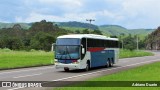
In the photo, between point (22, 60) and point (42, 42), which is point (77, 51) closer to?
point (22, 60)

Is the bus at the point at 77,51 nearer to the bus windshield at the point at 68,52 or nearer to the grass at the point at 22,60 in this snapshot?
the bus windshield at the point at 68,52

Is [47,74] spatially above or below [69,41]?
below

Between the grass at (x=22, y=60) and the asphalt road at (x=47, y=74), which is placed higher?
the asphalt road at (x=47, y=74)

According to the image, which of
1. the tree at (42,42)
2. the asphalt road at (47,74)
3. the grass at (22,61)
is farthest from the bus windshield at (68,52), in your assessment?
the tree at (42,42)

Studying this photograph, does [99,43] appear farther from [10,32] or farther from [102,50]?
[10,32]

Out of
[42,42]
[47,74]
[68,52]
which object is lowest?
[47,74]

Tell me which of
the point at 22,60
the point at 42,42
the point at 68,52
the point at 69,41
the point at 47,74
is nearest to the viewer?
the point at 47,74

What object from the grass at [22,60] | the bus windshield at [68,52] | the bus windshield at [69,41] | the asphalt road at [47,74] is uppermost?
the bus windshield at [69,41]

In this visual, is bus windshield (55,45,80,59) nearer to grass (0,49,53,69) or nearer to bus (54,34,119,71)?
bus (54,34,119,71)

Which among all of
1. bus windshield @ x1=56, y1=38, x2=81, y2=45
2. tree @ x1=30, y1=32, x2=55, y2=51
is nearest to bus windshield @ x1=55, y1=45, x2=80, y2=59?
bus windshield @ x1=56, y1=38, x2=81, y2=45

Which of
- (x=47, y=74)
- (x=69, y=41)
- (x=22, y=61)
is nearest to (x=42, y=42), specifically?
(x=22, y=61)

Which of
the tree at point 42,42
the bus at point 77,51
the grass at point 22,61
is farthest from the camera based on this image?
the tree at point 42,42

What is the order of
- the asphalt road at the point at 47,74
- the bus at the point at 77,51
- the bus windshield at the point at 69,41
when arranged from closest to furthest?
the asphalt road at the point at 47,74 → the bus at the point at 77,51 → the bus windshield at the point at 69,41

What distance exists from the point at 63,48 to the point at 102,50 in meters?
6.49
